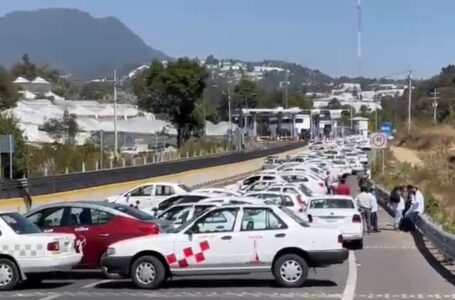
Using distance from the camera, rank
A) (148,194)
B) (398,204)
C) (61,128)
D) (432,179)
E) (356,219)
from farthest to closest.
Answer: (61,128)
(432,179)
(148,194)
(398,204)
(356,219)

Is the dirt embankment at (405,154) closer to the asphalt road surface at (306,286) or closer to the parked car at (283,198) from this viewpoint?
the parked car at (283,198)

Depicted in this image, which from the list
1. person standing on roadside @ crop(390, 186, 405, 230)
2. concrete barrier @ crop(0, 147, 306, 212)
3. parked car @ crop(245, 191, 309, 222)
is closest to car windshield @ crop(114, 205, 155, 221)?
parked car @ crop(245, 191, 309, 222)

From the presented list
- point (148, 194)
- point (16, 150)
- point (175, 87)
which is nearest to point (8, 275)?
point (148, 194)

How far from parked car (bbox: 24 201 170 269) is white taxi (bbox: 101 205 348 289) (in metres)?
2.17

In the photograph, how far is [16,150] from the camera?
2099 inches

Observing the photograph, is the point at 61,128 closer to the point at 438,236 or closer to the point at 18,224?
the point at 438,236

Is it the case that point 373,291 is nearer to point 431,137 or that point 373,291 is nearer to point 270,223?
point 270,223

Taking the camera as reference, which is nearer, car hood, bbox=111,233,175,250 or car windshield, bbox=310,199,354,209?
car hood, bbox=111,233,175,250

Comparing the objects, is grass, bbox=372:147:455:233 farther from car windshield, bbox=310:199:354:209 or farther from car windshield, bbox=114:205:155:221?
car windshield, bbox=114:205:155:221

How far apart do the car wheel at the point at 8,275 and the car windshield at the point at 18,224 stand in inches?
23.1

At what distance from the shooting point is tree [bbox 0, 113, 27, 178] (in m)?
51.9

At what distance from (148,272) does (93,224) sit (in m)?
2.85

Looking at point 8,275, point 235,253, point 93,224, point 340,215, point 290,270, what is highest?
point 93,224

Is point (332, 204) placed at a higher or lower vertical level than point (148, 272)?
higher
